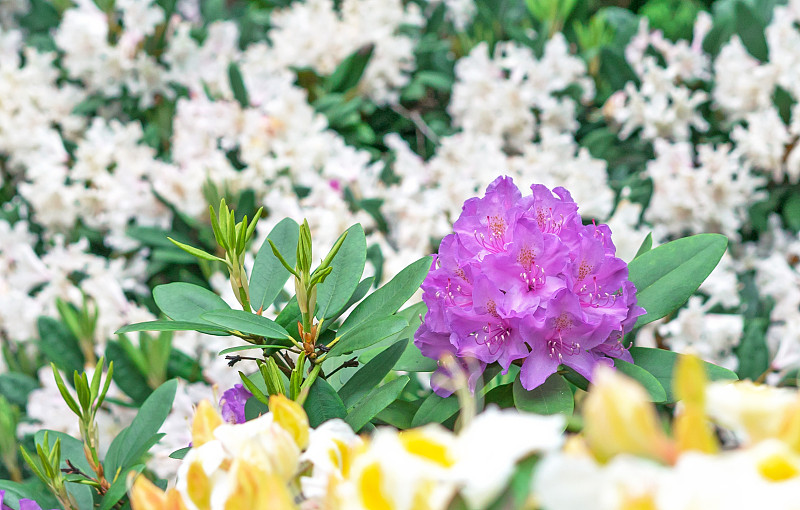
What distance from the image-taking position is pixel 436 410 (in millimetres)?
637

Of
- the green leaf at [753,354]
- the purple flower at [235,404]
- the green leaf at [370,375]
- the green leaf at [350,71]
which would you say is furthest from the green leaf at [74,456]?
the green leaf at [350,71]

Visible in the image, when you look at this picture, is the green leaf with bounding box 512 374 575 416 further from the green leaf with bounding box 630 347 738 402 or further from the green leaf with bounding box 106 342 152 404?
the green leaf with bounding box 106 342 152 404

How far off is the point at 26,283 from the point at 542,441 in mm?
1529

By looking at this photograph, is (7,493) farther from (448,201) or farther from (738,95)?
(738,95)

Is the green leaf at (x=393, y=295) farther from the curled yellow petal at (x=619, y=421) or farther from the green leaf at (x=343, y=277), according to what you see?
the curled yellow petal at (x=619, y=421)

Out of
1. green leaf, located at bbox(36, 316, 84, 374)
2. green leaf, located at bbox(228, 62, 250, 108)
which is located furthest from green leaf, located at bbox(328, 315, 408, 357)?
green leaf, located at bbox(228, 62, 250, 108)

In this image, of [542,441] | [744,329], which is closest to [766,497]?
[542,441]

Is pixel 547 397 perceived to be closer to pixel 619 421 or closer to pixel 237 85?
pixel 619 421

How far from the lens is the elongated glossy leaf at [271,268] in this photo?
2.33 ft

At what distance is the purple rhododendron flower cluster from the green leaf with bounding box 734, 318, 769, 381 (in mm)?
813

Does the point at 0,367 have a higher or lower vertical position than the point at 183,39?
lower

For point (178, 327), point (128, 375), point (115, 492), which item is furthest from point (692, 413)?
point (128, 375)

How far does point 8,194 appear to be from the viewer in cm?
194

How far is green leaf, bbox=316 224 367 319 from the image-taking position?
2.23 feet
